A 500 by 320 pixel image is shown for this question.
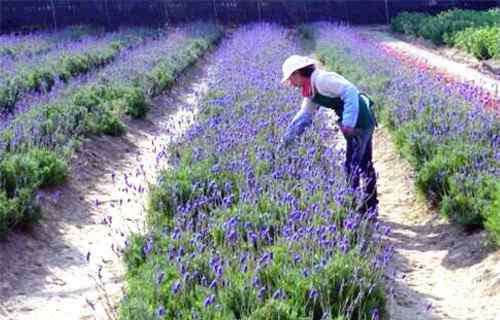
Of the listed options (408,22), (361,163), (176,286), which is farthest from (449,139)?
(408,22)

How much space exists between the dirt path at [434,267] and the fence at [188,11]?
21.9m

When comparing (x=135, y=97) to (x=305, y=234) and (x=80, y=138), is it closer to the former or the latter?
(x=80, y=138)

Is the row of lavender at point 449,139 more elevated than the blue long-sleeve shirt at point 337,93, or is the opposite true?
the blue long-sleeve shirt at point 337,93

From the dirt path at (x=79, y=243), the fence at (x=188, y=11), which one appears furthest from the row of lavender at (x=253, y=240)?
the fence at (x=188, y=11)

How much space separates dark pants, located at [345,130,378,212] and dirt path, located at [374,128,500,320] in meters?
0.47

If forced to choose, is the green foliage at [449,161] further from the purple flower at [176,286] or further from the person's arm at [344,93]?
the purple flower at [176,286]

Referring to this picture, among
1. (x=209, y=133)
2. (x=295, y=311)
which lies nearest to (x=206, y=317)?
(x=295, y=311)

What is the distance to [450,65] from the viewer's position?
1730 centimetres

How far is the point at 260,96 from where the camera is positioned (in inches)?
371

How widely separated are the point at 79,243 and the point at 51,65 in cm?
811

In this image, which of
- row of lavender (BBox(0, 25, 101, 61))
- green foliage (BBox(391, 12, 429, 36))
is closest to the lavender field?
row of lavender (BBox(0, 25, 101, 61))

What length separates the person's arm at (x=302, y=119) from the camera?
6143 millimetres

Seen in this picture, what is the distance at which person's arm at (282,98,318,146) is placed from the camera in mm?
6143

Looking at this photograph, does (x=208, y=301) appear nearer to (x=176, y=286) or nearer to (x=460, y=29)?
(x=176, y=286)
